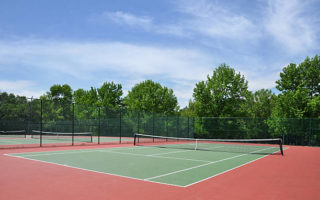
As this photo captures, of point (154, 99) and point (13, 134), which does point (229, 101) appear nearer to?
point (154, 99)

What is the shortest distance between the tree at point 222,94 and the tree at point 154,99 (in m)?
9.16

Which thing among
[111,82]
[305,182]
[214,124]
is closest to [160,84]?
[111,82]

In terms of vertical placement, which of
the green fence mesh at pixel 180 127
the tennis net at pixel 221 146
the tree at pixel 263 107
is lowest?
the tennis net at pixel 221 146

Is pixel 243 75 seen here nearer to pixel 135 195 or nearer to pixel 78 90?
pixel 135 195

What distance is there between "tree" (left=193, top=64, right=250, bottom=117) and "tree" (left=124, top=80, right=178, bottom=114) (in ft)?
30.1

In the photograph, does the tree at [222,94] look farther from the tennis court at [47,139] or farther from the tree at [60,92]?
the tree at [60,92]

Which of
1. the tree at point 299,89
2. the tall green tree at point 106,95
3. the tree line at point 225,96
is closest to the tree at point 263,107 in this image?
the tree line at point 225,96

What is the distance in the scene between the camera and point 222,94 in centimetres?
3366

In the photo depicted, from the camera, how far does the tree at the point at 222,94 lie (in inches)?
1310

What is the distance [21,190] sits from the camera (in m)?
5.68

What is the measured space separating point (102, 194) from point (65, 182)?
5.00 ft

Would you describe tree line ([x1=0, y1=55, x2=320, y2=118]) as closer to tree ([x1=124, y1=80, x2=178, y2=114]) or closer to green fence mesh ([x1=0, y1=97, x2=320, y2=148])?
tree ([x1=124, y1=80, x2=178, y2=114])

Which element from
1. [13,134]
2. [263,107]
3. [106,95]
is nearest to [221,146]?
[13,134]

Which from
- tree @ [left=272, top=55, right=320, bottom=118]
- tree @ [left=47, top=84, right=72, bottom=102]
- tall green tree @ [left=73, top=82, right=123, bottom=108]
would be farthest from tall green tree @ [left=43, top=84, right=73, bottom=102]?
tree @ [left=272, top=55, right=320, bottom=118]
